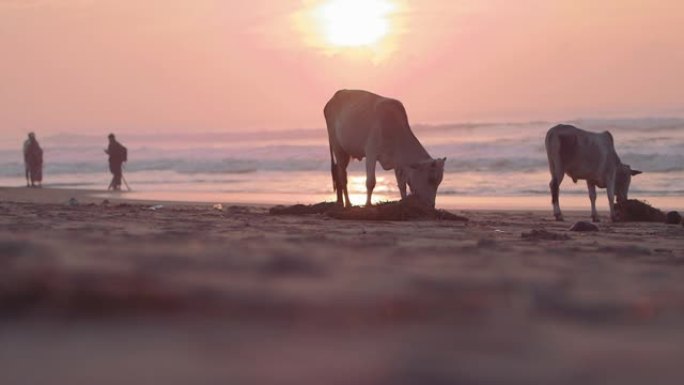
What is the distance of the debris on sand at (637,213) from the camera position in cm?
1190

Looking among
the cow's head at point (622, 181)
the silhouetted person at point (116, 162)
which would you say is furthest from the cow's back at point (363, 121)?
the silhouetted person at point (116, 162)

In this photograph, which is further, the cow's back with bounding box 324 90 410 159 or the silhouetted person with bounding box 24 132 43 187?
the silhouetted person with bounding box 24 132 43 187

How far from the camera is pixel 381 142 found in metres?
11.7

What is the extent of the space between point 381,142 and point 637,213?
11.6 ft

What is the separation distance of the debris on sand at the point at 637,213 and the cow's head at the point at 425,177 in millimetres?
2790

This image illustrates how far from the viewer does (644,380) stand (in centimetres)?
202

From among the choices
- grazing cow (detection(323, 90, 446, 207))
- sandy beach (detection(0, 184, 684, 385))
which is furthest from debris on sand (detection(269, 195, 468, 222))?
sandy beach (detection(0, 184, 684, 385))

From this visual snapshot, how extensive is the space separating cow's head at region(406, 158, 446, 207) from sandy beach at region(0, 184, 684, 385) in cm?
694

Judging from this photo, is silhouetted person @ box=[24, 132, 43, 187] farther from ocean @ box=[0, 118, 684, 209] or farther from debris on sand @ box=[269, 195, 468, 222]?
debris on sand @ box=[269, 195, 468, 222]

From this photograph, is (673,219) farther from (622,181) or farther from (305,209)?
(305,209)

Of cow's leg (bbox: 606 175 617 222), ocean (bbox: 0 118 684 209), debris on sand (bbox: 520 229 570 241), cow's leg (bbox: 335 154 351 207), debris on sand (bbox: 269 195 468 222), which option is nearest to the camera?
debris on sand (bbox: 520 229 570 241)

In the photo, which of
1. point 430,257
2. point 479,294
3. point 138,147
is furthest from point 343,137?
point 138,147

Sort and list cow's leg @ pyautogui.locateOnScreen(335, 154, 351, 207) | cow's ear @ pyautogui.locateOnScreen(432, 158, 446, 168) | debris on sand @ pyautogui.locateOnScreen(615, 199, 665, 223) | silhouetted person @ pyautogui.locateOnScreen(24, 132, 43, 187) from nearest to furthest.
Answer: cow's ear @ pyautogui.locateOnScreen(432, 158, 446, 168)
debris on sand @ pyautogui.locateOnScreen(615, 199, 665, 223)
cow's leg @ pyautogui.locateOnScreen(335, 154, 351, 207)
silhouetted person @ pyautogui.locateOnScreen(24, 132, 43, 187)

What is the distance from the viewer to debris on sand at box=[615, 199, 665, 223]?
1190cm
